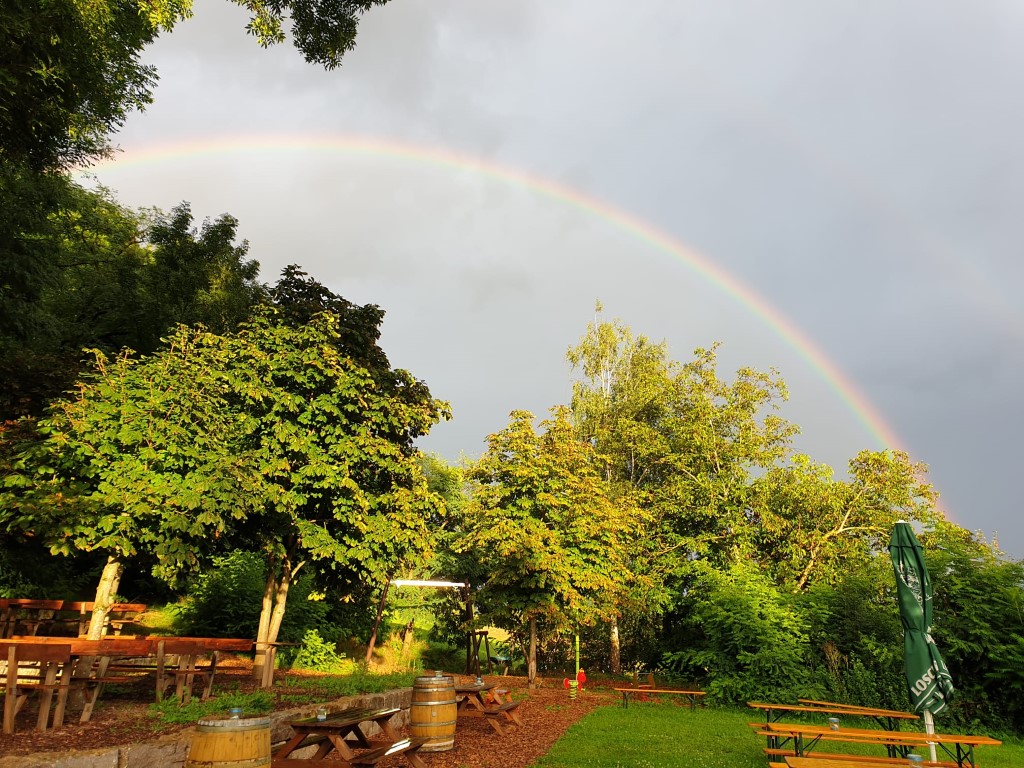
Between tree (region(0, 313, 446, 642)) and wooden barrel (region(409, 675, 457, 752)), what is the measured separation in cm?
377

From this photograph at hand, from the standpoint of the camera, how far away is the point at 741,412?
2594cm

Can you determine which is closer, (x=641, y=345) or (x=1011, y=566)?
(x=1011, y=566)

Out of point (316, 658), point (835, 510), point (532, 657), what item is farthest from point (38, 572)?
point (835, 510)

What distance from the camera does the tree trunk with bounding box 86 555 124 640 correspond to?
10414 mm

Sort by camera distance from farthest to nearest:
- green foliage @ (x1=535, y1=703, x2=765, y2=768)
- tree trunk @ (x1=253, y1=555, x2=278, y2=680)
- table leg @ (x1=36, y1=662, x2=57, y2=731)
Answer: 1. tree trunk @ (x1=253, y1=555, x2=278, y2=680)
2. green foliage @ (x1=535, y1=703, x2=765, y2=768)
3. table leg @ (x1=36, y1=662, x2=57, y2=731)

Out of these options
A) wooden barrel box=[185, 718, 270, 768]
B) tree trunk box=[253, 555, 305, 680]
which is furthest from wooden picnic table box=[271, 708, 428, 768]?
tree trunk box=[253, 555, 305, 680]

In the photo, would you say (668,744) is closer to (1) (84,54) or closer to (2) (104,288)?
(1) (84,54)

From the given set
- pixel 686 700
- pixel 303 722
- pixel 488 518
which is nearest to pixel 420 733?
pixel 303 722

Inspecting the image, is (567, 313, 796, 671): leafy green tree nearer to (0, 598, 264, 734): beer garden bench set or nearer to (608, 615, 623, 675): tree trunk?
(608, 615, 623, 675): tree trunk

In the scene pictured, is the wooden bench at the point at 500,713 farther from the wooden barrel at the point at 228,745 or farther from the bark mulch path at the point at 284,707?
the wooden barrel at the point at 228,745

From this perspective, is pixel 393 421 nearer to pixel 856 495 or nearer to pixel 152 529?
pixel 152 529

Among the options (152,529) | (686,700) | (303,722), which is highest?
(152,529)

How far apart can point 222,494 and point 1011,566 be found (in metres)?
18.3

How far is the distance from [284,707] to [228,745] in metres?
4.77
